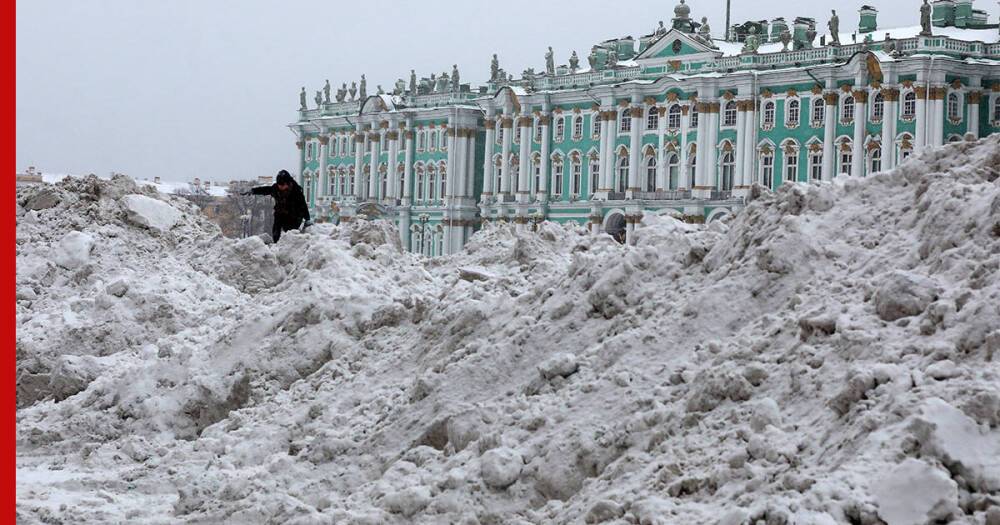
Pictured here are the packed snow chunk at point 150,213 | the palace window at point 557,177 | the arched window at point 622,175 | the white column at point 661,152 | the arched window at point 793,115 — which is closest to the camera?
the packed snow chunk at point 150,213

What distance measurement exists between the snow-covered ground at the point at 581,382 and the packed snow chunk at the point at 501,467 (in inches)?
0.4

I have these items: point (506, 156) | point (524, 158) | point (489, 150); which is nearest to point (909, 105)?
point (524, 158)

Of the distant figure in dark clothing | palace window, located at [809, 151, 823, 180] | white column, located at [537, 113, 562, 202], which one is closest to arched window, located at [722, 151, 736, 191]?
palace window, located at [809, 151, 823, 180]

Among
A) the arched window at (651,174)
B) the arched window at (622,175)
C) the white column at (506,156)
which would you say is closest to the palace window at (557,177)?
the white column at (506,156)

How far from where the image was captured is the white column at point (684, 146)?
144ft

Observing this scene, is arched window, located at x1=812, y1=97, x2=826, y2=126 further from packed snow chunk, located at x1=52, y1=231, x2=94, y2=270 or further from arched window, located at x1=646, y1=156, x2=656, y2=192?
packed snow chunk, located at x1=52, y1=231, x2=94, y2=270

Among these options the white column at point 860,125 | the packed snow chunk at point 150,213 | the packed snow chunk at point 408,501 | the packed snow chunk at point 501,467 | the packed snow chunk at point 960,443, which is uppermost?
the white column at point 860,125

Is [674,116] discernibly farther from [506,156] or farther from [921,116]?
[921,116]

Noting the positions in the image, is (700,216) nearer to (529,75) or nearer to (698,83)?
(698,83)

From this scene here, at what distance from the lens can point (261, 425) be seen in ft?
30.1

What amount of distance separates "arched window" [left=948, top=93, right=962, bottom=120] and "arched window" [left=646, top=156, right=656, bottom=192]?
1062 cm

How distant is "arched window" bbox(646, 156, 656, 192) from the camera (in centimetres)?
4581

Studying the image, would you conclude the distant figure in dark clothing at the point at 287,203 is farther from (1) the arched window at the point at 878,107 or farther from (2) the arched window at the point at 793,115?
(2) the arched window at the point at 793,115

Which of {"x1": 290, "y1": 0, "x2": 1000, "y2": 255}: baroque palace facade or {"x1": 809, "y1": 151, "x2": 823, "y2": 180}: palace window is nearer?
{"x1": 290, "y1": 0, "x2": 1000, "y2": 255}: baroque palace facade
